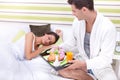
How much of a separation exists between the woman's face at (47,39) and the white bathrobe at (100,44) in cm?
28

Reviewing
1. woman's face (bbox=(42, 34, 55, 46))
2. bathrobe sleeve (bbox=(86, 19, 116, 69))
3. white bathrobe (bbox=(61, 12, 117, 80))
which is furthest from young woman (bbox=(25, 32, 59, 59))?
bathrobe sleeve (bbox=(86, 19, 116, 69))

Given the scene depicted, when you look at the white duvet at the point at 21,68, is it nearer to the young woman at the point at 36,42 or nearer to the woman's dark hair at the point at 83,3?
the young woman at the point at 36,42

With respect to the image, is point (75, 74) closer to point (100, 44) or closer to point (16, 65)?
point (100, 44)

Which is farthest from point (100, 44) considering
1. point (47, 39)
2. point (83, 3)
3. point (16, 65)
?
point (16, 65)

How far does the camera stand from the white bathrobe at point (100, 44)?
6.35ft

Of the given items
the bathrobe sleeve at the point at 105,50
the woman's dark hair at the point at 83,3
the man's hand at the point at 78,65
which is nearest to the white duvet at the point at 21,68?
the man's hand at the point at 78,65

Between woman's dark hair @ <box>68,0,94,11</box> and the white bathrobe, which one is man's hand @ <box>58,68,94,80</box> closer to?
the white bathrobe

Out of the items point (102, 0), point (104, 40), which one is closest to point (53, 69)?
point (104, 40)

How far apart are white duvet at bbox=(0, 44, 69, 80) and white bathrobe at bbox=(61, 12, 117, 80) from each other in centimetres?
32

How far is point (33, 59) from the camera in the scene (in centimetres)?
228

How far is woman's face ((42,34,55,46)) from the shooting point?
2.43 metres

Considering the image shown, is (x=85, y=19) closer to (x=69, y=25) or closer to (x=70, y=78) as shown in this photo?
(x=70, y=78)

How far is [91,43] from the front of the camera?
2.08m

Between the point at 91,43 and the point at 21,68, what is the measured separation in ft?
2.08
